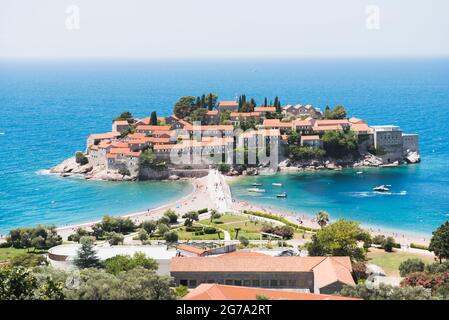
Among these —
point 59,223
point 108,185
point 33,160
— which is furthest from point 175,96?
point 59,223

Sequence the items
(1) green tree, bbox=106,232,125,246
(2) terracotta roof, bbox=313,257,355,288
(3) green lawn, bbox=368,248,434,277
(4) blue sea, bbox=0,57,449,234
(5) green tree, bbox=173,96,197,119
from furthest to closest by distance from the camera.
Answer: (5) green tree, bbox=173,96,197,119 < (4) blue sea, bbox=0,57,449,234 < (1) green tree, bbox=106,232,125,246 < (3) green lawn, bbox=368,248,434,277 < (2) terracotta roof, bbox=313,257,355,288

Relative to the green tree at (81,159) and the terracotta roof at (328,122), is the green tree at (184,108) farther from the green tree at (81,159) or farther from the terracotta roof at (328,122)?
the terracotta roof at (328,122)

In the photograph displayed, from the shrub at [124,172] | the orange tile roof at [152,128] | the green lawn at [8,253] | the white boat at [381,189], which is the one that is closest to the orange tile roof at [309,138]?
the white boat at [381,189]

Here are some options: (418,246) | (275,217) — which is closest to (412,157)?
(275,217)

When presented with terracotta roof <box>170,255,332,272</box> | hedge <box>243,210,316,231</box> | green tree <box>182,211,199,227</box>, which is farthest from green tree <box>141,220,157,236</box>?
terracotta roof <box>170,255,332,272</box>

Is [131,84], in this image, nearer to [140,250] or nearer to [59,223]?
[59,223]

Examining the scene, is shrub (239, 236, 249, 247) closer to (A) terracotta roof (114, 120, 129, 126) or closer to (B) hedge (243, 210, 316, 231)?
(B) hedge (243, 210, 316, 231)

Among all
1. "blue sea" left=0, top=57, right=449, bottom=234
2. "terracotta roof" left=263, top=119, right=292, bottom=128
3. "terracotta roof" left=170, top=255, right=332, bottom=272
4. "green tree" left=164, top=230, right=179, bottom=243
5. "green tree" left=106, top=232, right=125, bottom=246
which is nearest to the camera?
"terracotta roof" left=170, top=255, right=332, bottom=272
